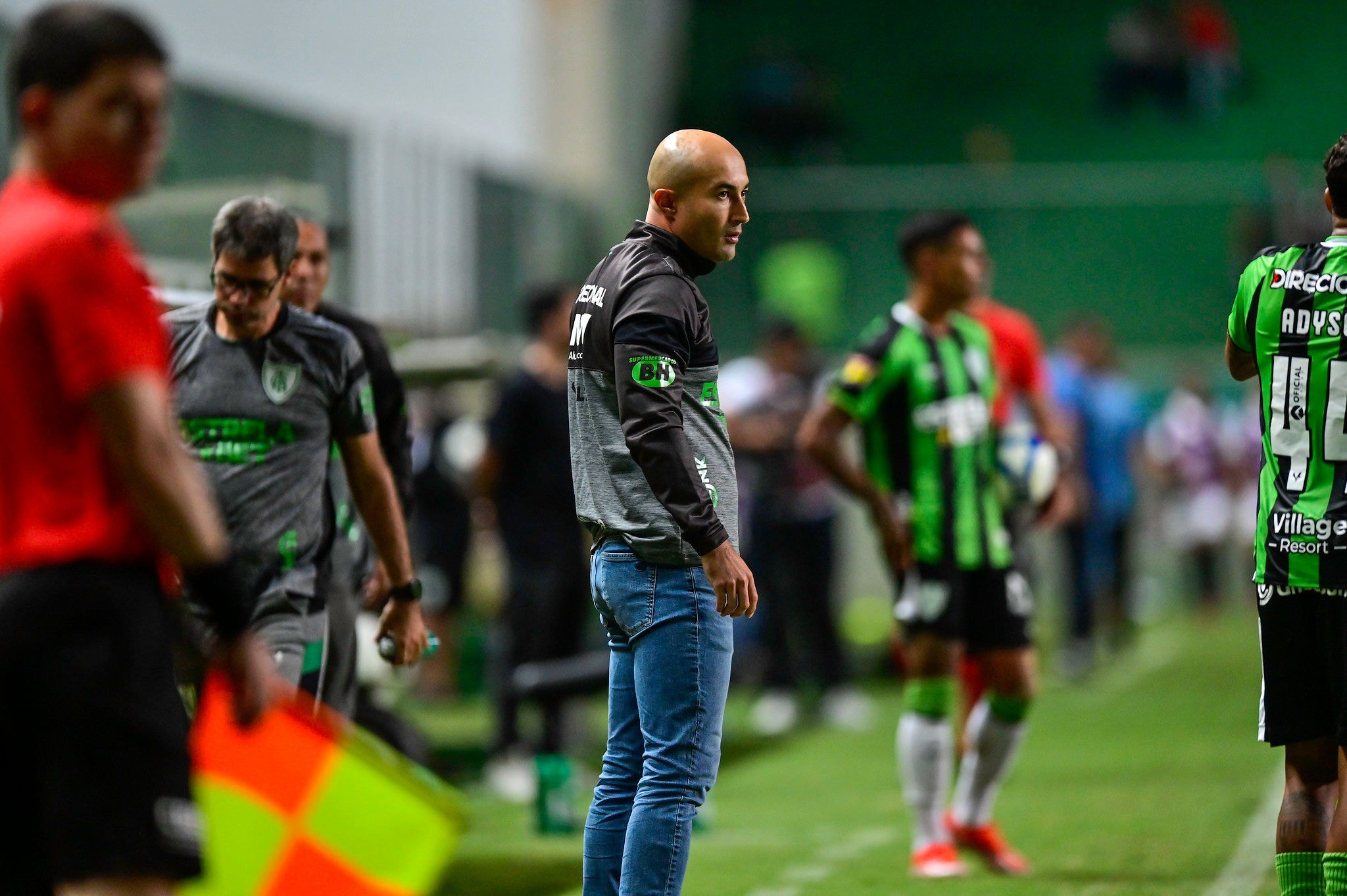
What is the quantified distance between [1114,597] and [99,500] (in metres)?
13.0

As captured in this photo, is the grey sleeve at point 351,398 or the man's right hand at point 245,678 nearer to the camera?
the man's right hand at point 245,678

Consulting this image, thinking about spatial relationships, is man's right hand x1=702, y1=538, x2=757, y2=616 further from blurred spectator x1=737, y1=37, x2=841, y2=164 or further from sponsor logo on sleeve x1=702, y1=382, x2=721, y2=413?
blurred spectator x1=737, y1=37, x2=841, y2=164

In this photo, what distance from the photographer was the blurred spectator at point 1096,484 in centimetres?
1372

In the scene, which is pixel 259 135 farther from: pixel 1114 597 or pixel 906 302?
pixel 1114 597

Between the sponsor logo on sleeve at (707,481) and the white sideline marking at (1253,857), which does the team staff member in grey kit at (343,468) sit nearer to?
the sponsor logo on sleeve at (707,481)

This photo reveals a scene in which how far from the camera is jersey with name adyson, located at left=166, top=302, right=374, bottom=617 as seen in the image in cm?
472

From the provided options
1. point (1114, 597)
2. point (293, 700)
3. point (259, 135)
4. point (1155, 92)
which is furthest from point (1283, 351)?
point (1155, 92)

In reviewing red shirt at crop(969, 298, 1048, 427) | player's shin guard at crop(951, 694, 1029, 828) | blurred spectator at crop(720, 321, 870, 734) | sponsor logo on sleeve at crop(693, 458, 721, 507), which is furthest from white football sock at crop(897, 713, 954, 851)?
blurred spectator at crop(720, 321, 870, 734)

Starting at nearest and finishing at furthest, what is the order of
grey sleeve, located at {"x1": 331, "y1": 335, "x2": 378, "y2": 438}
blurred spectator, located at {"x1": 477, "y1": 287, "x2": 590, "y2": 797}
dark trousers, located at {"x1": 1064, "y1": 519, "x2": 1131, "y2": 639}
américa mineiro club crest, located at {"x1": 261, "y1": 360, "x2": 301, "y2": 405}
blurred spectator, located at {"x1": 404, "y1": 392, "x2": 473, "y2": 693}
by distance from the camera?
1. américa mineiro club crest, located at {"x1": 261, "y1": 360, "x2": 301, "y2": 405}
2. grey sleeve, located at {"x1": 331, "y1": 335, "x2": 378, "y2": 438}
3. blurred spectator, located at {"x1": 477, "y1": 287, "x2": 590, "y2": 797}
4. blurred spectator, located at {"x1": 404, "y1": 392, "x2": 473, "y2": 693}
5. dark trousers, located at {"x1": 1064, "y1": 519, "x2": 1131, "y2": 639}

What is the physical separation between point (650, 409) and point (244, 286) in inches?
47.9

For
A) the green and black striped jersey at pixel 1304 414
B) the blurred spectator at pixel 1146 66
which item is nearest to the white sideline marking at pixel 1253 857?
the green and black striped jersey at pixel 1304 414

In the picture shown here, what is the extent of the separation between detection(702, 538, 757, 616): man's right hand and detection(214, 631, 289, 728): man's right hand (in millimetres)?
1274

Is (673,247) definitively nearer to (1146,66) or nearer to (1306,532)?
(1306,532)

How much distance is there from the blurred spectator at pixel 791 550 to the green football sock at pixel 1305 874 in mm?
7033
